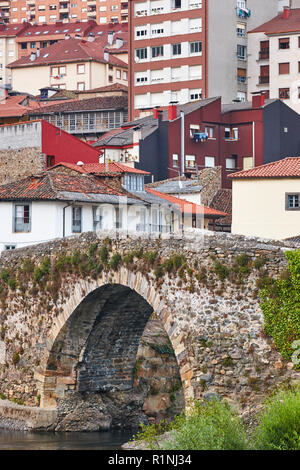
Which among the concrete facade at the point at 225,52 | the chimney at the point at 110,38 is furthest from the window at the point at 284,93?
the chimney at the point at 110,38

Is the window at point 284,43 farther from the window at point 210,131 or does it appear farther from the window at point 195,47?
the window at point 210,131

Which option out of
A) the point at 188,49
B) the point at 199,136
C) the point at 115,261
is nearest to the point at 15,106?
the point at 188,49

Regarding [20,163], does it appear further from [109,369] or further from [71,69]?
[71,69]

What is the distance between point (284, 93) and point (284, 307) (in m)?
56.8

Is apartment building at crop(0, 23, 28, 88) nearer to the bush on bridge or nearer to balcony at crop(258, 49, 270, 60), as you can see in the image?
balcony at crop(258, 49, 270, 60)

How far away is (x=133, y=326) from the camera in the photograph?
1485 inches

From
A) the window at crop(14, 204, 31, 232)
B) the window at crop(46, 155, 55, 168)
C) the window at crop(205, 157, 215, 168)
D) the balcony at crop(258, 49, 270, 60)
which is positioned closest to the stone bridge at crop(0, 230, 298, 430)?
the window at crop(14, 204, 31, 232)

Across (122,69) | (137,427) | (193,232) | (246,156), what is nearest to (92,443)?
(137,427)

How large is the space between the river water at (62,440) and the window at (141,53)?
53.6 metres

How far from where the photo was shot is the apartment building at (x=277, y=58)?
81438 mm

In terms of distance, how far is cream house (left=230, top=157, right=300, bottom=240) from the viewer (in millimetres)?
44250

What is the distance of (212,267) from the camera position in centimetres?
2784

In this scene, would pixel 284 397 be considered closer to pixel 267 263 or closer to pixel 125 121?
pixel 267 263

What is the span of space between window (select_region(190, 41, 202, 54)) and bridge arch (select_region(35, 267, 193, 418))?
46.9 m
